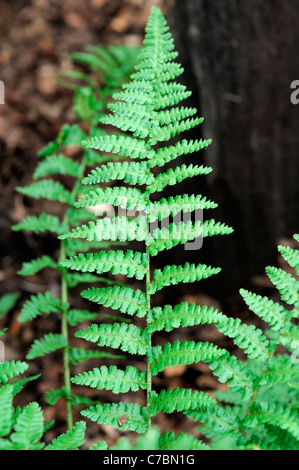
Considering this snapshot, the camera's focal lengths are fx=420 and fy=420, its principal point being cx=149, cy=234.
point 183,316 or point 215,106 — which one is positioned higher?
point 215,106

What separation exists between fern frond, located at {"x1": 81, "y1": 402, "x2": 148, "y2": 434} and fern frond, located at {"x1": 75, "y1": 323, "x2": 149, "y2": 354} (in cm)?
18

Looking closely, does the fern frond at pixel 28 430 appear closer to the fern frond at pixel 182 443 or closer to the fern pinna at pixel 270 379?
the fern frond at pixel 182 443

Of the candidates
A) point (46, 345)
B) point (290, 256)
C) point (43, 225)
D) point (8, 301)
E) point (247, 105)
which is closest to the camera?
point (290, 256)

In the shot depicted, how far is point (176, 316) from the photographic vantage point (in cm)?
134

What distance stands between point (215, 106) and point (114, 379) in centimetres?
175

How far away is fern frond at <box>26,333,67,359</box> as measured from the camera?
1847 millimetres

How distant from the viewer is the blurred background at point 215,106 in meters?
2.35

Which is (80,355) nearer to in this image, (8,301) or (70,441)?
(70,441)

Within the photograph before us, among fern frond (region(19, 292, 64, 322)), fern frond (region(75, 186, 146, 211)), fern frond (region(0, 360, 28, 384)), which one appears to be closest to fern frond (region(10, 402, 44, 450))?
fern frond (region(0, 360, 28, 384))

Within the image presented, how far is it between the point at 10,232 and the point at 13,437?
2223mm

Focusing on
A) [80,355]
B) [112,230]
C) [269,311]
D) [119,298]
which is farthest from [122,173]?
[80,355]

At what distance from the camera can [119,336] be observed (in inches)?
53.7

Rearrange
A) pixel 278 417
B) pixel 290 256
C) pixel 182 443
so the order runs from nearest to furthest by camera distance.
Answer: pixel 182 443 → pixel 278 417 → pixel 290 256
